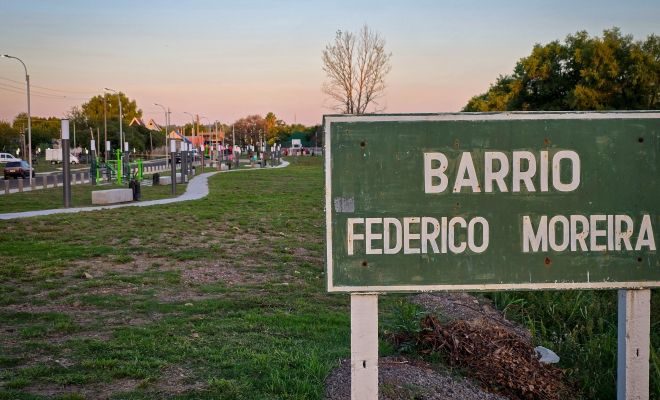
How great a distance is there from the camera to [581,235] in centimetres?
375

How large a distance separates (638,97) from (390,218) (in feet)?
153

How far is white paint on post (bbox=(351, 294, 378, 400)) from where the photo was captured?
12.0 feet

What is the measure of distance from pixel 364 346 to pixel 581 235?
1197 millimetres

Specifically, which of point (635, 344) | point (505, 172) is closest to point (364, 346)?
point (505, 172)

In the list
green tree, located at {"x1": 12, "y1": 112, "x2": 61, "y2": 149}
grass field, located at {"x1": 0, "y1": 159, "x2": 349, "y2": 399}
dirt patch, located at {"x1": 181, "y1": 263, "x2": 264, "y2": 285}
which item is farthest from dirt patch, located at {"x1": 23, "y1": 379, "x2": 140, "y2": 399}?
green tree, located at {"x1": 12, "y1": 112, "x2": 61, "y2": 149}

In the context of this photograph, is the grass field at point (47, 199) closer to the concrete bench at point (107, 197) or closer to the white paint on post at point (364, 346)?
the concrete bench at point (107, 197)

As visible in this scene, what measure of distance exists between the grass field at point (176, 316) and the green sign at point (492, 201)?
150 cm

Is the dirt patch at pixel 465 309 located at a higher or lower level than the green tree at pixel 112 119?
lower

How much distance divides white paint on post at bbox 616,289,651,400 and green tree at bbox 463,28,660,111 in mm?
42423

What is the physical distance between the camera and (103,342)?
20.2 feet

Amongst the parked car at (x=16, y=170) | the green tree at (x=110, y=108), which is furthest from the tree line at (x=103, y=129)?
the parked car at (x=16, y=170)

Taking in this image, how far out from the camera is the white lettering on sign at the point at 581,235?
147 inches

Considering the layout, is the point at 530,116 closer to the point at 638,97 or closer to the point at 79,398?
the point at 79,398

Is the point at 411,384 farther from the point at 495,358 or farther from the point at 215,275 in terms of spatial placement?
the point at 215,275
